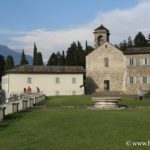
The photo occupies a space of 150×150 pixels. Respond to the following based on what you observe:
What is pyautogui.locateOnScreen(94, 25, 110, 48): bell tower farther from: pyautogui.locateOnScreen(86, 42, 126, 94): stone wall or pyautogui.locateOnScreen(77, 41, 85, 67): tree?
pyautogui.locateOnScreen(77, 41, 85, 67): tree

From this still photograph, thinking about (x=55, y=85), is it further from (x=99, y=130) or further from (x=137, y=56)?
(x=99, y=130)

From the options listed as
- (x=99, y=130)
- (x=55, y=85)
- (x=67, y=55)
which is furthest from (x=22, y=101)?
(x=67, y=55)

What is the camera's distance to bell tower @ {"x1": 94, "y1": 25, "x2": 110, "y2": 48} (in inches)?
2813

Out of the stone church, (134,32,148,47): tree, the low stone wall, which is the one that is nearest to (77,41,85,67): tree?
(134,32,148,47): tree

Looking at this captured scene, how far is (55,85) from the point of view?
66.9 metres

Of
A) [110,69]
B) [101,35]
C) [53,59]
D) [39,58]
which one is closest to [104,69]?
[110,69]

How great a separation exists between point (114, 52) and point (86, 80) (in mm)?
6784

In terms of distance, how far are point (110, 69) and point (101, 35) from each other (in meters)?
6.60

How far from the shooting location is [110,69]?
69438 mm

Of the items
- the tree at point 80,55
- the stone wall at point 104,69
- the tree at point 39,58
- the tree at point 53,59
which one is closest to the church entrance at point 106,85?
the stone wall at point 104,69

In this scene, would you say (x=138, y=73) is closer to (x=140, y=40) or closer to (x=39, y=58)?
(x=140, y=40)

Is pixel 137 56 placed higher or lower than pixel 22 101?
higher

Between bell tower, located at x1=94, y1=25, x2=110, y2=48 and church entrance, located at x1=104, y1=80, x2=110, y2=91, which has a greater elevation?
bell tower, located at x1=94, y1=25, x2=110, y2=48

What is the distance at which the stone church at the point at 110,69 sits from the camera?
6644cm
